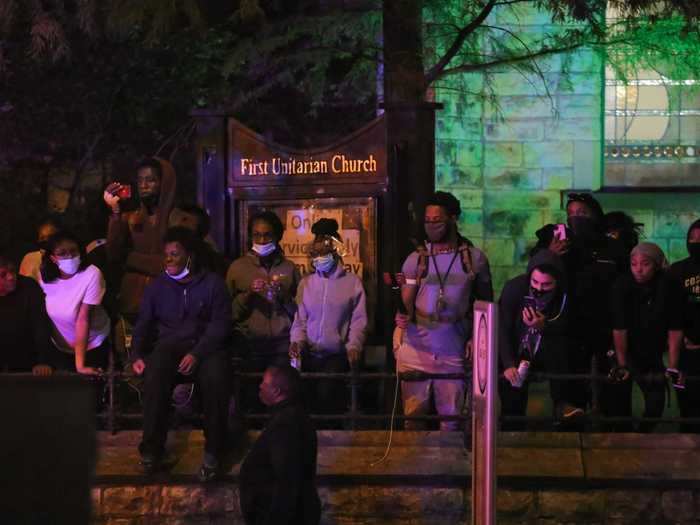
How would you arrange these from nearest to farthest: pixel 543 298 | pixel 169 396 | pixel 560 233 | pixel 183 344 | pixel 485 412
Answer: pixel 485 412
pixel 169 396
pixel 183 344
pixel 543 298
pixel 560 233

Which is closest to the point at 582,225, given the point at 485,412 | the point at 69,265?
the point at 69,265

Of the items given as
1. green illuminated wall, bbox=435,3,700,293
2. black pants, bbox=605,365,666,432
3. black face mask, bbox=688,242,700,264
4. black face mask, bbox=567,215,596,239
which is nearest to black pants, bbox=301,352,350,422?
black pants, bbox=605,365,666,432

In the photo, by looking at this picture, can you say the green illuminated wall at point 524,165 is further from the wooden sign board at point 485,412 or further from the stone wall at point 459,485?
the wooden sign board at point 485,412

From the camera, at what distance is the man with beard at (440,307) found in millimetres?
7402

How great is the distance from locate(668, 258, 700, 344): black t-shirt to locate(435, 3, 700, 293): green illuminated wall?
5253 mm

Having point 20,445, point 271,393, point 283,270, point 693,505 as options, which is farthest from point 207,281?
point 20,445

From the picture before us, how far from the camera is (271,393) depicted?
5.73m

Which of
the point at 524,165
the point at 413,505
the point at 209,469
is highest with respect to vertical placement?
the point at 524,165

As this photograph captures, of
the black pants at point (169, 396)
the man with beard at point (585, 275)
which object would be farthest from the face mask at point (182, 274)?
the man with beard at point (585, 275)

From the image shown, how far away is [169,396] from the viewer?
684 cm

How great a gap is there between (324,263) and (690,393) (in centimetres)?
268

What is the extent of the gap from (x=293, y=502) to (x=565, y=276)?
9.25 ft

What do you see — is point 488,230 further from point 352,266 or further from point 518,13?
point 352,266

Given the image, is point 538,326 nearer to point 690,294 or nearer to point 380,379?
point 380,379
